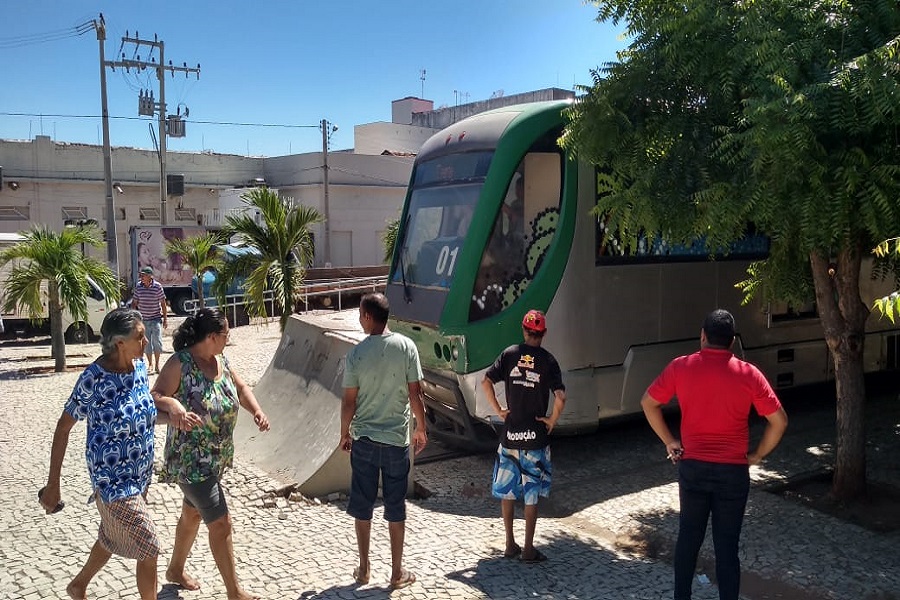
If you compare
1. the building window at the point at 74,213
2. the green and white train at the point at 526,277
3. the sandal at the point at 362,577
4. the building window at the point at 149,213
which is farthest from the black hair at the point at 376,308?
the building window at the point at 149,213

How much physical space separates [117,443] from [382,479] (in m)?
1.59

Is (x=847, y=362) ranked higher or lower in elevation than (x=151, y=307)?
lower

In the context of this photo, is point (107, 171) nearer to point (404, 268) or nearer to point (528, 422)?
point (404, 268)

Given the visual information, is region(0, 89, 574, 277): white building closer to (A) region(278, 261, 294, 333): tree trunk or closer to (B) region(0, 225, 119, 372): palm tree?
(B) region(0, 225, 119, 372): palm tree

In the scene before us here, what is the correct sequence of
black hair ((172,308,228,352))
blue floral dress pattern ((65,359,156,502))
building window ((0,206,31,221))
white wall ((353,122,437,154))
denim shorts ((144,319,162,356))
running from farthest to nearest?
white wall ((353,122,437,154)) → building window ((0,206,31,221)) → denim shorts ((144,319,162,356)) → black hair ((172,308,228,352)) → blue floral dress pattern ((65,359,156,502))

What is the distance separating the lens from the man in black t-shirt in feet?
17.0

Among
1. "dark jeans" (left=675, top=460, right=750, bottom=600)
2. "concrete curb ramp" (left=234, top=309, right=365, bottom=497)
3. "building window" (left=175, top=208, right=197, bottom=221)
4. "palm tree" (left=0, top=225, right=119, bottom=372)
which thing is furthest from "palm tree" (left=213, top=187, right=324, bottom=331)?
"building window" (left=175, top=208, right=197, bottom=221)

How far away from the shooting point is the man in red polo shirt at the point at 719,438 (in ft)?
13.9

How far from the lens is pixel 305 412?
25.1 feet

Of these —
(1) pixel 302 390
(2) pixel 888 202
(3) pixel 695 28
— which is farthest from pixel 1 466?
(2) pixel 888 202

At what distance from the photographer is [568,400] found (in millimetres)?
7461

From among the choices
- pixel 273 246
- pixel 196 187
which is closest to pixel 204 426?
pixel 273 246

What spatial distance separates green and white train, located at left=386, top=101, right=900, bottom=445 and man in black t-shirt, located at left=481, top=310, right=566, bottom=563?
6.35 ft

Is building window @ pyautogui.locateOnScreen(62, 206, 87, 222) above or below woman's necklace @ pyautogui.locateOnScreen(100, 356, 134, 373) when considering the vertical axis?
above
